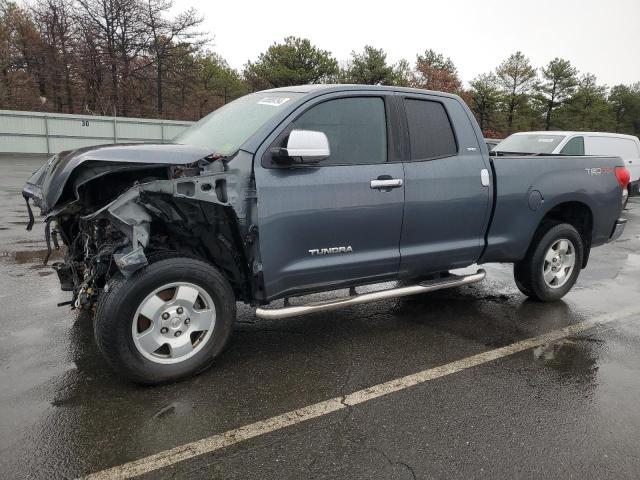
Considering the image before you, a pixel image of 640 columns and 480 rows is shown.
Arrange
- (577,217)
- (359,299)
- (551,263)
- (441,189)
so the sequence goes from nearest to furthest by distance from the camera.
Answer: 1. (359,299)
2. (441,189)
3. (551,263)
4. (577,217)

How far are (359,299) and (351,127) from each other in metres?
1.30

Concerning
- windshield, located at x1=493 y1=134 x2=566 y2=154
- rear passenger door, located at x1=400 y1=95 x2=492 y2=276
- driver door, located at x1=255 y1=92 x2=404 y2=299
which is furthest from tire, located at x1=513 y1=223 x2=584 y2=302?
windshield, located at x1=493 y1=134 x2=566 y2=154

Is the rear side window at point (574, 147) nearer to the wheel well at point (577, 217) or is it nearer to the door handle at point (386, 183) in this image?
the wheel well at point (577, 217)

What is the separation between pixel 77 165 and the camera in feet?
9.50

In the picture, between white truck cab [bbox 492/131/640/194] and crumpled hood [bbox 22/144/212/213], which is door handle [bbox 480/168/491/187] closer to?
crumpled hood [bbox 22/144/212/213]

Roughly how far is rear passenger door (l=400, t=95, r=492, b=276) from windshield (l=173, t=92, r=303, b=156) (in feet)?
3.57

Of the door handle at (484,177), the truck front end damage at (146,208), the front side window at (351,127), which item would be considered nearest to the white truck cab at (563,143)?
the door handle at (484,177)

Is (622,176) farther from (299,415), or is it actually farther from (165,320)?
(165,320)

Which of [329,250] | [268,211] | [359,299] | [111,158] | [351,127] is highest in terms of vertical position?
[351,127]

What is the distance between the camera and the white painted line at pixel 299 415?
7.98 feet

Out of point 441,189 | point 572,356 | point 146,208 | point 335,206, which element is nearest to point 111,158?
point 146,208

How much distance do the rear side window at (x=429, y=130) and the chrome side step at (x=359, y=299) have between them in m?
1.08

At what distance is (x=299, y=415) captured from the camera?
2.92 meters

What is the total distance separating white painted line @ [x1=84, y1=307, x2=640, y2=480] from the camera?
2.43m
